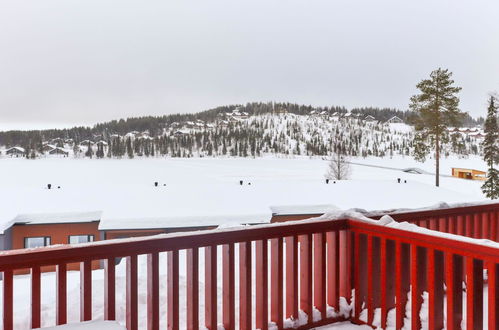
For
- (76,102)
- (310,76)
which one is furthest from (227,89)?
(76,102)

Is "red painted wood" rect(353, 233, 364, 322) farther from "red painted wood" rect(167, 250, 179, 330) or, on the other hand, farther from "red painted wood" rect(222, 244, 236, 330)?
"red painted wood" rect(167, 250, 179, 330)

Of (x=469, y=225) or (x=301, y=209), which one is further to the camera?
(x=301, y=209)

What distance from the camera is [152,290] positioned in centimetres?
246

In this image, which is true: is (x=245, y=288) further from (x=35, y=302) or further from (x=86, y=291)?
(x=35, y=302)

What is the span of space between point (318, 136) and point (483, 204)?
109348 millimetres

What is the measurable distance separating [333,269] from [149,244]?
1.48m

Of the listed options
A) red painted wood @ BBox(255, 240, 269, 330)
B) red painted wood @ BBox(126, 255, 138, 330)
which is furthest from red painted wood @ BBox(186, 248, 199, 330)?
red painted wood @ BBox(255, 240, 269, 330)

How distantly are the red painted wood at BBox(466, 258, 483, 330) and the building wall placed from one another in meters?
15.1

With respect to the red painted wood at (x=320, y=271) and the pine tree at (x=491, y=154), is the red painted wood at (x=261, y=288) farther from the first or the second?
the pine tree at (x=491, y=154)

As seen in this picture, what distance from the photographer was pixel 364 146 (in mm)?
100500

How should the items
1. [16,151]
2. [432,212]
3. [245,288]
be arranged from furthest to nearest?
[16,151] < [432,212] < [245,288]

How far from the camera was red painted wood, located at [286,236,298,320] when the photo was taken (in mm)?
2904

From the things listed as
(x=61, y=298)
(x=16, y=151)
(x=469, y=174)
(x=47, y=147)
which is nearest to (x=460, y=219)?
(x=61, y=298)

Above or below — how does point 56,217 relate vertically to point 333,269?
below
